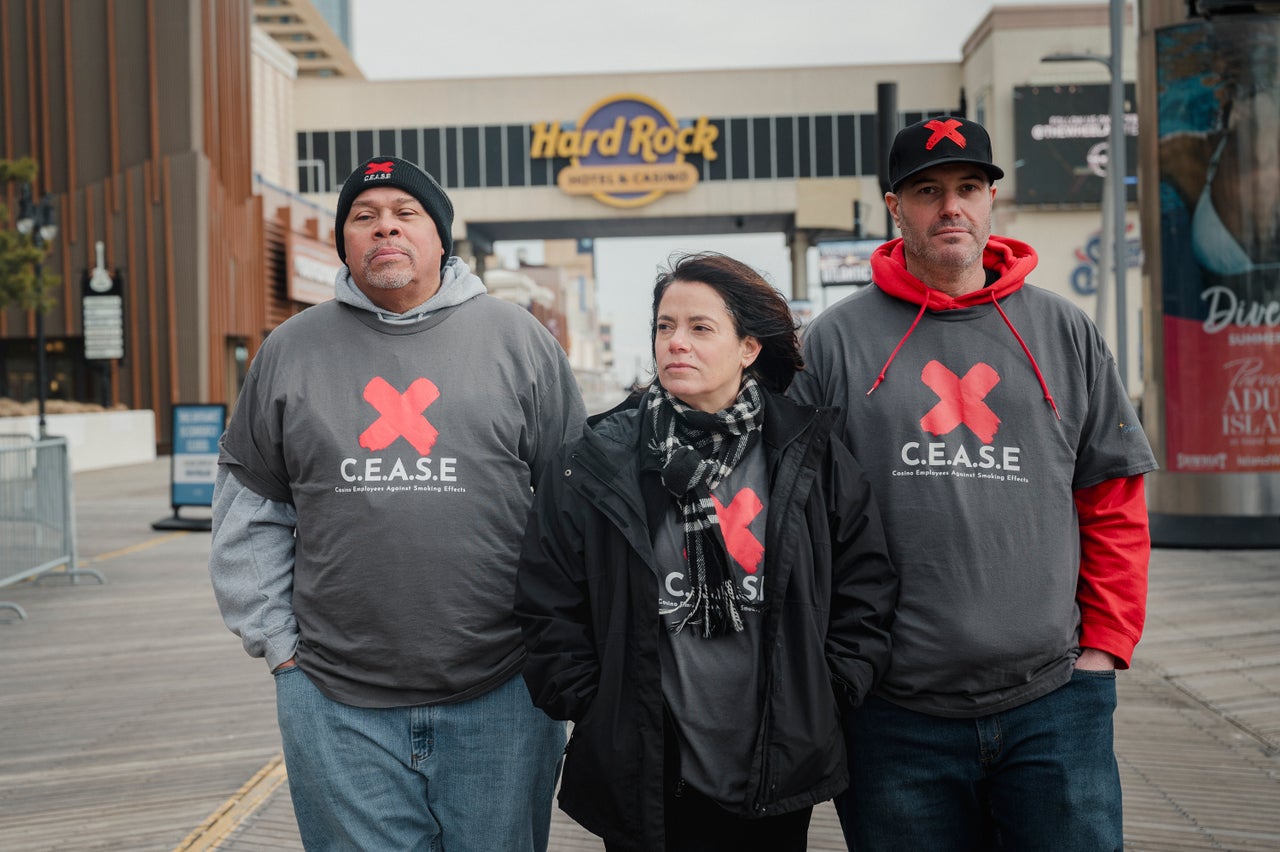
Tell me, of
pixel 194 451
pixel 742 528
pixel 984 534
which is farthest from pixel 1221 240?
pixel 194 451

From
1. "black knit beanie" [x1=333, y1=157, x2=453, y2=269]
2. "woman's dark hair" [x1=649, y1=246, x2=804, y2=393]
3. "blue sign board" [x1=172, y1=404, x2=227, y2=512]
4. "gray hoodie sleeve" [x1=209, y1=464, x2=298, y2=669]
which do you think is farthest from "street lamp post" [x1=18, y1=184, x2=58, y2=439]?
"woman's dark hair" [x1=649, y1=246, x2=804, y2=393]

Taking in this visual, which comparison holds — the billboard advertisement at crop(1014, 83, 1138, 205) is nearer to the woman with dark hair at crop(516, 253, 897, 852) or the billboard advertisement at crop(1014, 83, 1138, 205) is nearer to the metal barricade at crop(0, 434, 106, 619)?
the metal barricade at crop(0, 434, 106, 619)

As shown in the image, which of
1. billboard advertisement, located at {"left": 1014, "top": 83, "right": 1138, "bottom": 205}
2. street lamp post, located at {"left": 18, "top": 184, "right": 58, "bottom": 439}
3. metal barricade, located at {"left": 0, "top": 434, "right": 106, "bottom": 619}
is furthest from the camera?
billboard advertisement, located at {"left": 1014, "top": 83, "right": 1138, "bottom": 205}

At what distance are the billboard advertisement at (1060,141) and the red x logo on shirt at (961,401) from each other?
4449cm

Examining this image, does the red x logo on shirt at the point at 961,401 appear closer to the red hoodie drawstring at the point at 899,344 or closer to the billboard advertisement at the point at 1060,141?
the red hoodie drawstring at the point at 899,344

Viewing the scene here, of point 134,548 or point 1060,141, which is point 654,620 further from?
point 1060,141

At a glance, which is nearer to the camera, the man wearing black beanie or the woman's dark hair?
the woman's dark hair

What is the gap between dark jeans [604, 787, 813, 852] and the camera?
267cm

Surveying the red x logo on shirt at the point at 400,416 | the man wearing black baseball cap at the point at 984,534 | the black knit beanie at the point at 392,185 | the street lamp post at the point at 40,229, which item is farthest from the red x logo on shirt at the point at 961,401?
the street lamp post at the point at 40,229

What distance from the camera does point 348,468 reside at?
295 cm

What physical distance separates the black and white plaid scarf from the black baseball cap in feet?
2.18

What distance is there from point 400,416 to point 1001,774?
1.59 meters

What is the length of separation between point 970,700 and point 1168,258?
31.2 ft

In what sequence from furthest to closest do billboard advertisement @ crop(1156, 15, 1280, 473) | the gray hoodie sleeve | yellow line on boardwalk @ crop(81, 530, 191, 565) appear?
1. yellow line on boardwalk @ crop(81, 530, 191, 565)
2. billboard advertisement @ crop(1156, 15, 1280, 473)
3. the gray hoodie sleeve
